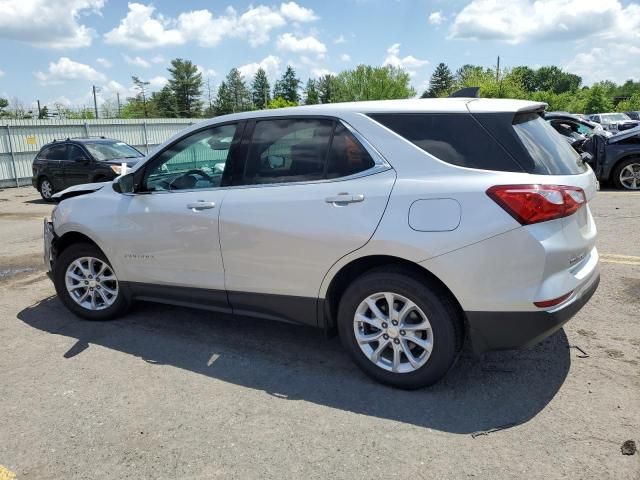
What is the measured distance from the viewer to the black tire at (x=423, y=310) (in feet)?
10.2

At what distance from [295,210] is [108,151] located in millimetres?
11320

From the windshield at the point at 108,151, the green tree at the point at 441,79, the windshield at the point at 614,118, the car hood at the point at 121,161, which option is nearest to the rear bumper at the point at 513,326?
the car hood at the point at 121,161

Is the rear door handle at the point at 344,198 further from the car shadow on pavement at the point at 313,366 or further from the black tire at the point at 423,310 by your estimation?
the car shadow on pavement at the point at 313,366

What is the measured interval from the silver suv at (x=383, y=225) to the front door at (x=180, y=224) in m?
0.01

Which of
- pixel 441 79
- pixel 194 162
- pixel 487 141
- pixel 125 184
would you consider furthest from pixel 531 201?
pixel 441 79

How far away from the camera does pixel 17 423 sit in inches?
124

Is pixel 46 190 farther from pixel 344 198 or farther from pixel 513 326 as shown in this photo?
pixel 513 326

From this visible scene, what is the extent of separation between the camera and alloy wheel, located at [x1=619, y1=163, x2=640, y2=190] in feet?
36.3

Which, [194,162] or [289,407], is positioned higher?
[194,162]

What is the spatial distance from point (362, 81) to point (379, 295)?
330 feet

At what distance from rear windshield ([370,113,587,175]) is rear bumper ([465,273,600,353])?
0.80 meters

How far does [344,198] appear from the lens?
330 cm

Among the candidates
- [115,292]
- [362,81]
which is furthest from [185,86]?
[115,292]

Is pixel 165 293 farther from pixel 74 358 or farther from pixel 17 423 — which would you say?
pixel 17 423
